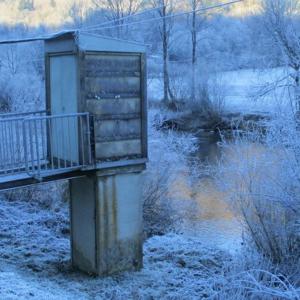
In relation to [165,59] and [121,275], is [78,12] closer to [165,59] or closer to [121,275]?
[165,59]

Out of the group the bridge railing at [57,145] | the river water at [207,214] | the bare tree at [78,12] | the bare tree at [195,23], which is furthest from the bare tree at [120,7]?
the bridge railing at [57,145]

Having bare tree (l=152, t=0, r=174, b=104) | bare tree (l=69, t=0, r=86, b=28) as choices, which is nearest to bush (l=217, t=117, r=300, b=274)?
bare tree (l=152, t=0, r=174, b=104)

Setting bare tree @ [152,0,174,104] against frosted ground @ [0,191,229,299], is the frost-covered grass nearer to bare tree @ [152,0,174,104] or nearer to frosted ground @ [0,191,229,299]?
frosted ground @ [0,191,229,299]

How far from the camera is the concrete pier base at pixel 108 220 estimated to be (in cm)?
775

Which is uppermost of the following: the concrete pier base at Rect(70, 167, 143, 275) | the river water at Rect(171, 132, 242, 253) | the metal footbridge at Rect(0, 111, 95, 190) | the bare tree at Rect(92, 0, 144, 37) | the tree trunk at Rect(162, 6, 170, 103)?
the bare tree at Rect(92, 0, 144, 37)

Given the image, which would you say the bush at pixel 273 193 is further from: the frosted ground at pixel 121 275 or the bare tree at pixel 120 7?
the bare tree at pixel 120 7

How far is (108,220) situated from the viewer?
7.81 metres

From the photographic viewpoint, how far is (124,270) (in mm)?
8094

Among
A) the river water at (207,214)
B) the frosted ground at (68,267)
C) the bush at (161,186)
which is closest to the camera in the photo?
the frosted ground at (68,267)

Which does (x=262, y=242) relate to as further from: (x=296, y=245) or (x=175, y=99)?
(x=175, y=99)

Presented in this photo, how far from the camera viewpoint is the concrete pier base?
7750 mm

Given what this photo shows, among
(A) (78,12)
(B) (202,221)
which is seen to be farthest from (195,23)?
(B) (202,221)

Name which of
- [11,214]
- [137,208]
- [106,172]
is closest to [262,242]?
[137,208]

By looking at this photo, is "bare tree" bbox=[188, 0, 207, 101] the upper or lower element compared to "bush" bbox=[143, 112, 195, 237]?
upper
